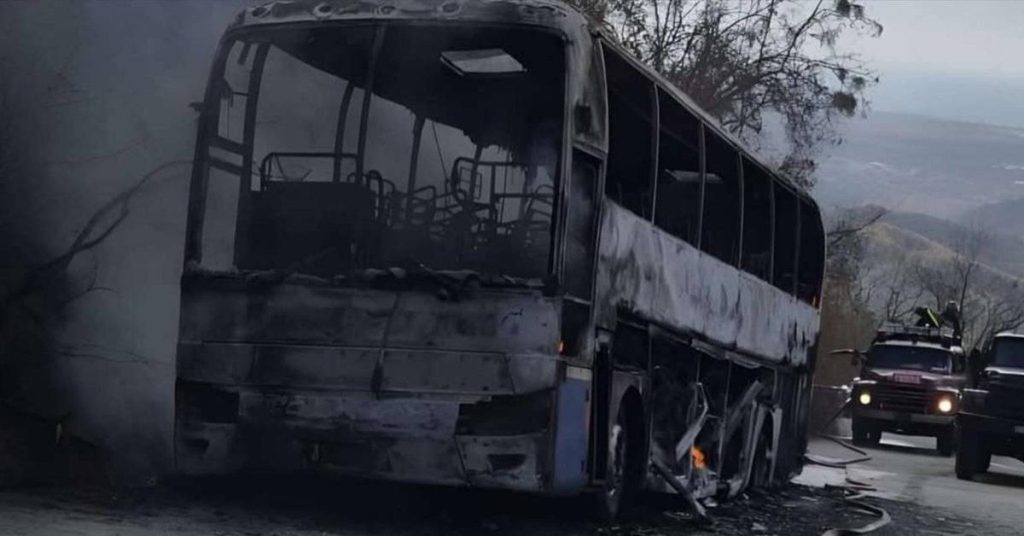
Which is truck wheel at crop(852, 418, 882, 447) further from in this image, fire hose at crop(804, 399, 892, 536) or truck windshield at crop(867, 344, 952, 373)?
fire hose at crop(804, 399, 892, 536)

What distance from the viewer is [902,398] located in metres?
33.5

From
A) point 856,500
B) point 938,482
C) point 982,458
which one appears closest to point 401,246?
point 856,500

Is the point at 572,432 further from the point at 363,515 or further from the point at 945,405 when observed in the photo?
the point at 945,405

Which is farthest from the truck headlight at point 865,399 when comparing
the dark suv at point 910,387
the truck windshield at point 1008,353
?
the truck windshield at point 1008,353

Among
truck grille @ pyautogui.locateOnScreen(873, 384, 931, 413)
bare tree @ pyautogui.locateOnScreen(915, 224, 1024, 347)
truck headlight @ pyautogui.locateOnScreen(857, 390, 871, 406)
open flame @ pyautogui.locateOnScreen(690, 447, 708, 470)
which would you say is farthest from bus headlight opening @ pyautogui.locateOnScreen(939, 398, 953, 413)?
bare tree @ pyautogui.locateOnScreen(915, 224, 1024, 347)

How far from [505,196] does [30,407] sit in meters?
3.74

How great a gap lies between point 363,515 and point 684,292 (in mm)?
3656

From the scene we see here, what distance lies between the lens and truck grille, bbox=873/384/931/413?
33250mm

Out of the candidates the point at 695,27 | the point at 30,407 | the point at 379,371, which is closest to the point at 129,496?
the point at 30,407

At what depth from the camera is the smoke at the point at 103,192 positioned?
11.7 metres

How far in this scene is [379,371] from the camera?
404 inches

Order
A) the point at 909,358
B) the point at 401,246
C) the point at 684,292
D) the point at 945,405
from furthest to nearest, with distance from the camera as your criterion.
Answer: the point at 909,358
the point at 945,405
the point at 684,292
the point at 401,246

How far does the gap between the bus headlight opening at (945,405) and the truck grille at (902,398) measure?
0.85 ft

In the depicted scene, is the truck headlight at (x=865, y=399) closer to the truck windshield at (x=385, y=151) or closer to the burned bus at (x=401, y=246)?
the burned bus at (x=401, y=246)
